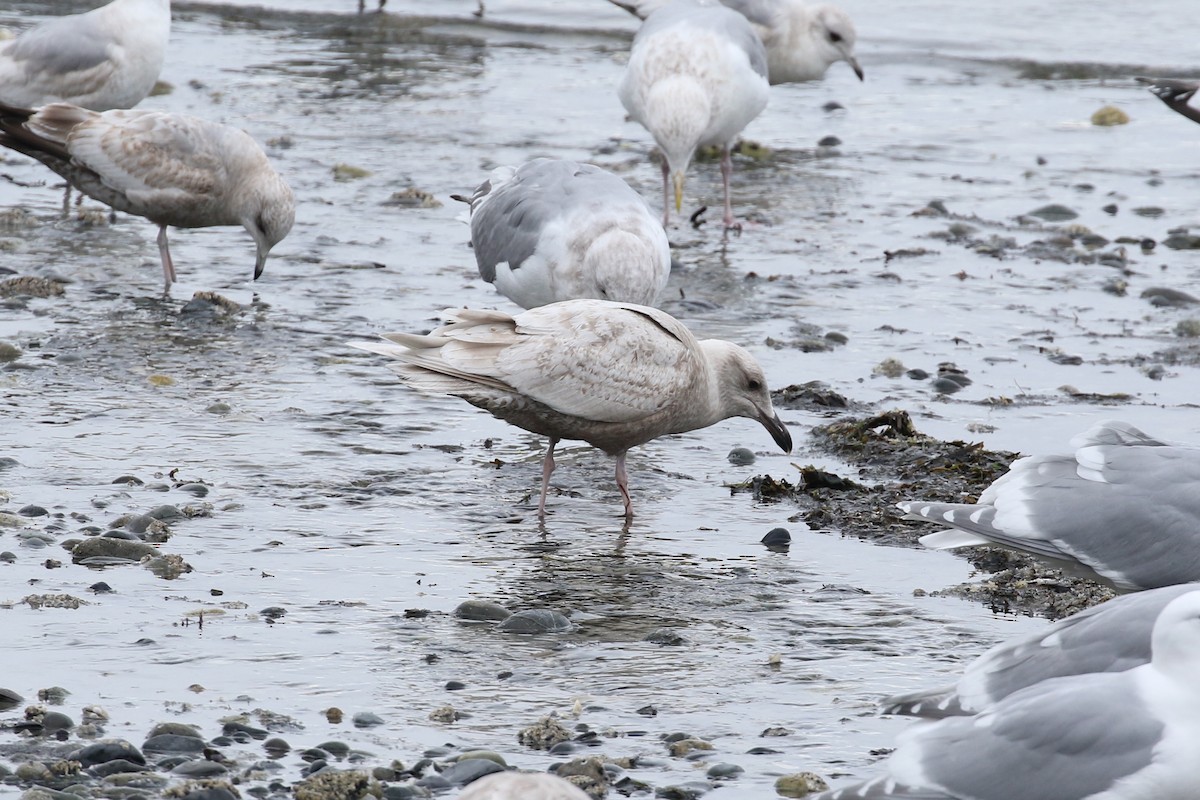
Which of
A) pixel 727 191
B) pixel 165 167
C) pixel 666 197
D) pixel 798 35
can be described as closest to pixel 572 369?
pixel 165 167

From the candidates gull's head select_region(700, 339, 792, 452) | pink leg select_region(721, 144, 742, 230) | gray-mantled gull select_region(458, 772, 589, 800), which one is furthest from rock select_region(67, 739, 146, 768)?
pink leg select_region(721, 144, 742, 230)

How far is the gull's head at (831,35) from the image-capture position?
13945 millimetres

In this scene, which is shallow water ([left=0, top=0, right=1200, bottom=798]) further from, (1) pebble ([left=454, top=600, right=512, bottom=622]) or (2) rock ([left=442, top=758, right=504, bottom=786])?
(2) rock ([left=442, top=758, right=504, bottom=786])

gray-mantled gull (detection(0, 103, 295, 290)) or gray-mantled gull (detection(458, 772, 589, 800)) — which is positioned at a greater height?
gray-mantled gull (detection(458, 772, 589, 800))

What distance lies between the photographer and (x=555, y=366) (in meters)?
5.87

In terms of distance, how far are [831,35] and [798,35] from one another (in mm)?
322

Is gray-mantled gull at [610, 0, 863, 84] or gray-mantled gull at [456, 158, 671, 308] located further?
gray-mantled gull at [610, 0, 863, 84]

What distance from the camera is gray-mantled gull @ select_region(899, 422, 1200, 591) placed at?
15.6 ft

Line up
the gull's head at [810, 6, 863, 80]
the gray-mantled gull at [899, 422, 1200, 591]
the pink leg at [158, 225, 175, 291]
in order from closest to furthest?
the gray-mantled gull at [899, 422, 1200, 591] < the pink leg at [158, 225, 175, 291] < the gull's head at [810, 6, 863, 80]

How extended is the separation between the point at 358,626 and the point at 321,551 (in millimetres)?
625

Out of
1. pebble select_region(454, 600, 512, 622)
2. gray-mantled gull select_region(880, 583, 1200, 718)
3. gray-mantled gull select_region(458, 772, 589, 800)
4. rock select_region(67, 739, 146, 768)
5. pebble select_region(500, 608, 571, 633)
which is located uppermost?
gray-mantled gull select_region(880, 583, 1200, 718)

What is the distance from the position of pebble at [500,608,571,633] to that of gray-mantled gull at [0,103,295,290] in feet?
14.1

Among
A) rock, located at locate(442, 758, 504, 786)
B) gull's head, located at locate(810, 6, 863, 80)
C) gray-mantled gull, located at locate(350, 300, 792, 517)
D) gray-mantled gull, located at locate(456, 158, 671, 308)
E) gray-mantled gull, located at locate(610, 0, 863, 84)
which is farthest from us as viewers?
gull's head, located at locate(810, 6, 863, 80)

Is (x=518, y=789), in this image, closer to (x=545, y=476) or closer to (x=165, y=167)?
(x=545, y=476)
